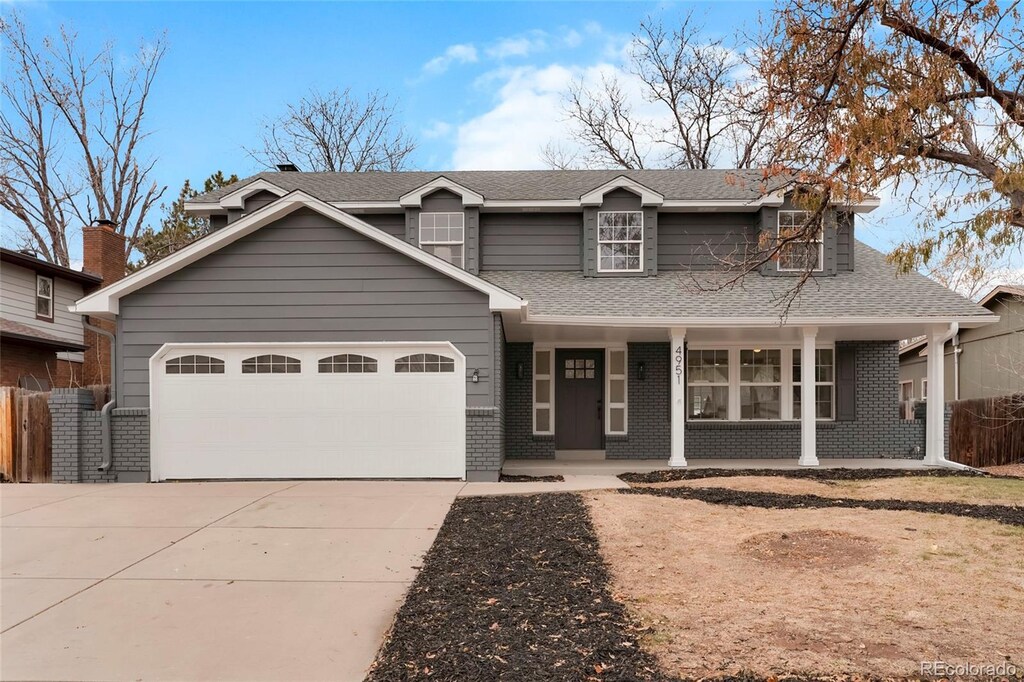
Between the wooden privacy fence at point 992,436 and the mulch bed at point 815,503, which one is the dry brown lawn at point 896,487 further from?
the wooden privacy fence at point 992,436

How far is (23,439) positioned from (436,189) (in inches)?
328

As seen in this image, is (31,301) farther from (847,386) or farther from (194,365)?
(847,386)

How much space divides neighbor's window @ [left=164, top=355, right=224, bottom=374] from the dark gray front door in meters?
6.46

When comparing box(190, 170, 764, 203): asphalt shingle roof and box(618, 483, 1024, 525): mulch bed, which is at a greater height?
box(190, 170, 764, 203): asphalt shingle roof

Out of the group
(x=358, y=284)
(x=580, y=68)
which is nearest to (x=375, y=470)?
(x=358, y=284)

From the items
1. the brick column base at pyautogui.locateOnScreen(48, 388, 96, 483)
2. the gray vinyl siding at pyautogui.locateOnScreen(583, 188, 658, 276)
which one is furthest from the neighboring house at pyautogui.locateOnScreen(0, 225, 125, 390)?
the gray vinyl siding at pyautogui.locateOnScreen(583, 188, 658, 276)

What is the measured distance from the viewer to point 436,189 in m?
14.0

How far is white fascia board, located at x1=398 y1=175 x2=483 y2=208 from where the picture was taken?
45.4 ft

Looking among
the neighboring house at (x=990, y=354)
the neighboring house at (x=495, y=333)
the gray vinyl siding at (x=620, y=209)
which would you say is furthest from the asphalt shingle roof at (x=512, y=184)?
the neighboring house at (x=990, y=354)

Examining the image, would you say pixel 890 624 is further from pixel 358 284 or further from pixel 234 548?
pixel 358 284

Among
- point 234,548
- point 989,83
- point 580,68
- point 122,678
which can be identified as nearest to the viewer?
point 122,678

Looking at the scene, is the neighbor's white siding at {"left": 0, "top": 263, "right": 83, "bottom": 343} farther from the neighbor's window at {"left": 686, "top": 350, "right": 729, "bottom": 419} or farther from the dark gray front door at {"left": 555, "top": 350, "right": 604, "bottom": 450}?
the neighbor's window at {"left": 686, "top": 350, "right": 729, "bottom": 419}

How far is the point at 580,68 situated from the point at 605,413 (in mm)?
17249

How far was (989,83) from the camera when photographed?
627 cm
